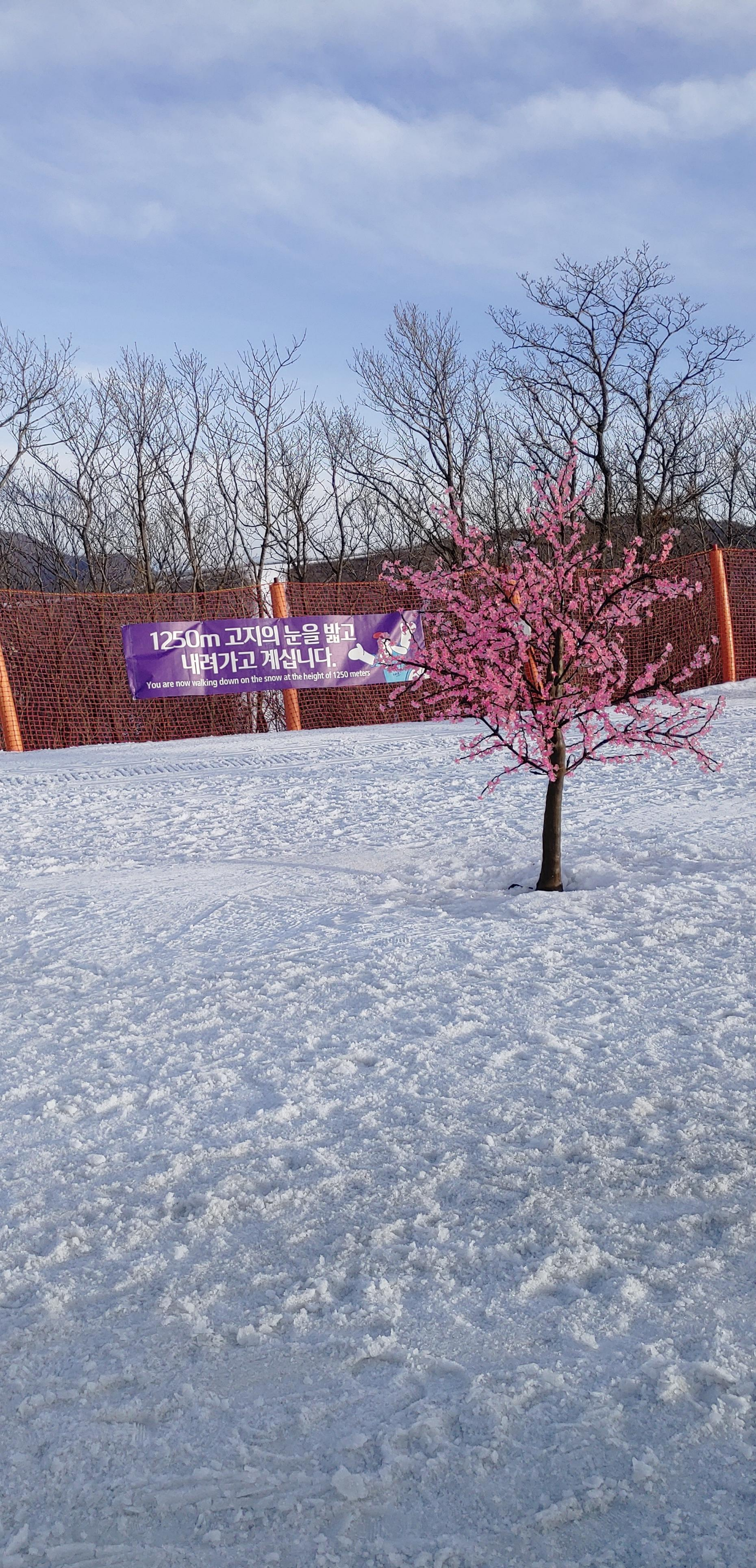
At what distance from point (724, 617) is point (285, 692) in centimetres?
628

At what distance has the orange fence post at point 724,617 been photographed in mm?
13992

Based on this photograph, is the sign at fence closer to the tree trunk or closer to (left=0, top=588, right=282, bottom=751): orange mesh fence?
(left=0, top=588, right=282, bottom=751): orange mesh fence

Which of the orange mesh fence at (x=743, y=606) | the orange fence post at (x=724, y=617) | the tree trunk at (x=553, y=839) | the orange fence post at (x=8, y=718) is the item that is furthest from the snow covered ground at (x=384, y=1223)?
the orange mesh fence at (x=743, y=606)

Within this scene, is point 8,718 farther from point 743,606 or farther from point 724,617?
point 743,606

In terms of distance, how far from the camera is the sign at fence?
42.0 ft

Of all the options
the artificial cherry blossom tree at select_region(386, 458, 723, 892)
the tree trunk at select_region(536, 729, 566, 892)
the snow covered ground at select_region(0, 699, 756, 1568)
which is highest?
the artificial cherry blossom tree at select_region(386, 458, 723, 892)

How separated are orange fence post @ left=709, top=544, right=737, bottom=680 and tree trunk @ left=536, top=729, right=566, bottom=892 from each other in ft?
31.8

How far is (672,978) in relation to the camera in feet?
12.9

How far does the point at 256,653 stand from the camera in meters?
13.0

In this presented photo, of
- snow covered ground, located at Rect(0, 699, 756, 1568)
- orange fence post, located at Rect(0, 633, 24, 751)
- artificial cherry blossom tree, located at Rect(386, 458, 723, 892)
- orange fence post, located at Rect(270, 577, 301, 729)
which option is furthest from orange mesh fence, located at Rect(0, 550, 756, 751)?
snow covered ground, located at Rect(0, 699, 756, 1568)

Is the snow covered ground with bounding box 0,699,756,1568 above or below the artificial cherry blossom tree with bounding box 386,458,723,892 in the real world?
below

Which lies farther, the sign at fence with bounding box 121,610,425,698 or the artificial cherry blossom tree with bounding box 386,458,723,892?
the sign at fence with bounding box 121,610,425,698

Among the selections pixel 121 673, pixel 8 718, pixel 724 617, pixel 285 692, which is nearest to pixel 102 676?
pixel 121 673

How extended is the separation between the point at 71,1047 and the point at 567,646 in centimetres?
316
